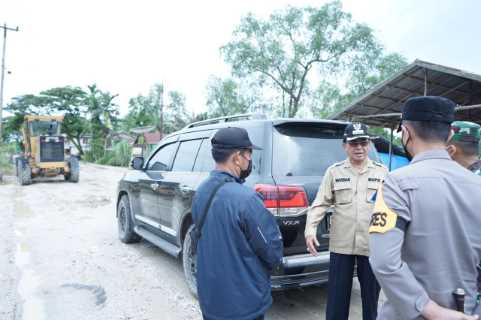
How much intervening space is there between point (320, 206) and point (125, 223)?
4.17m

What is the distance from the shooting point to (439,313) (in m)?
1.36

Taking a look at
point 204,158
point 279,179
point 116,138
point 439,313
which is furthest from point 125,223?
point 116,138

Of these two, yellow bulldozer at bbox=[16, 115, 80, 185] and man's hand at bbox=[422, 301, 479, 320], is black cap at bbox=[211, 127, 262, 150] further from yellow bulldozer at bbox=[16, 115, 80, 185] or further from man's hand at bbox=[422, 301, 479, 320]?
yellow bulldozer at bbox=[16, 115, 80, 185]

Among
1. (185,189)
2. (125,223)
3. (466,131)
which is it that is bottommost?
(125,223)

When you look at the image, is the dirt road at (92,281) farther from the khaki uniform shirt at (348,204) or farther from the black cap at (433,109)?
the black cap at (433,109)

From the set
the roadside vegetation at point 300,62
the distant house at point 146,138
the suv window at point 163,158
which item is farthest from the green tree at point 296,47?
the suv window at point 163,158

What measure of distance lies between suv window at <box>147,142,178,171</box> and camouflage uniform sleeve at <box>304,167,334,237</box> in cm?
250

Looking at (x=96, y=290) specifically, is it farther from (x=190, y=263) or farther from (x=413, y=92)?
(x=413, y=92)

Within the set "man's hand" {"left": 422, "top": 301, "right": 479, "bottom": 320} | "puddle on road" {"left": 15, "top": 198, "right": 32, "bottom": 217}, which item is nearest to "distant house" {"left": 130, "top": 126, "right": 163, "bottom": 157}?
"puddle on road" {"left": 15, "top": 198, "right": 32, "bottom": 217}

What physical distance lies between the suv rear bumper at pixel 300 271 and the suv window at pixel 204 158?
134 cm

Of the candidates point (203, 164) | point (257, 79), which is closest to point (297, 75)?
point (257, 79)

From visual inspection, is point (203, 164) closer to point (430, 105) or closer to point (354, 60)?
point (430, 105)

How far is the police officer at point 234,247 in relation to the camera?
1841mm

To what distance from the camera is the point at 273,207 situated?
301 cm
